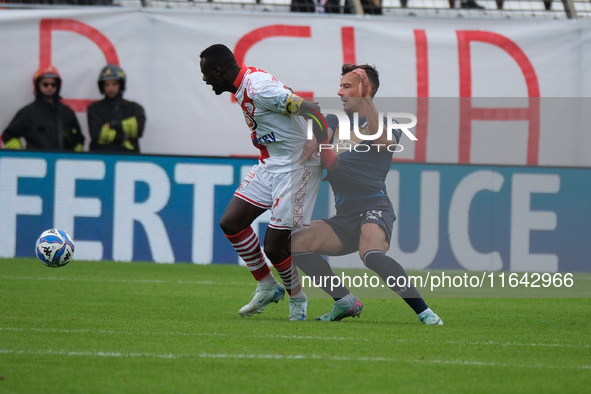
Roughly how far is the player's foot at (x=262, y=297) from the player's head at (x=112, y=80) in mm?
6528

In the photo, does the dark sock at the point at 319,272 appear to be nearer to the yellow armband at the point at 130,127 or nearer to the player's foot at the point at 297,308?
the player's foot at the point at 297,308

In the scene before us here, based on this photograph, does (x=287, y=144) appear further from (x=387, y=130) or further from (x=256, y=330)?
(x=256, y=330)

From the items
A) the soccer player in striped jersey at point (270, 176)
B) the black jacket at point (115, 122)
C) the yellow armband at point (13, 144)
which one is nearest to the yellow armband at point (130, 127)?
the black jacket at point (115, 122)

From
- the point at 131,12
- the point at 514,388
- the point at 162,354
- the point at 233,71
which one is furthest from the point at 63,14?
the point at 514,388

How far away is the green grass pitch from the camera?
15.3 ft

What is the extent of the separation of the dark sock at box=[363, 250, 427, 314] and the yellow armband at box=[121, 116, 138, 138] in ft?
22.0

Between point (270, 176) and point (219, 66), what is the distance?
94cm

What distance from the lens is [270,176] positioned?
24.1 ft

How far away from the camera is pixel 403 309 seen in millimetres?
8711

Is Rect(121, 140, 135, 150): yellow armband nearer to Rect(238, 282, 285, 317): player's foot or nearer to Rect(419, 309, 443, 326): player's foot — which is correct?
Rect(238, 282, 285, 317): player's foot

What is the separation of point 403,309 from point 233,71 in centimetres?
290

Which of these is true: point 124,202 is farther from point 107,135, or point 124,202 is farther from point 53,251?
point 53,251

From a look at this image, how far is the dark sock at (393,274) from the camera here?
7.07 meters

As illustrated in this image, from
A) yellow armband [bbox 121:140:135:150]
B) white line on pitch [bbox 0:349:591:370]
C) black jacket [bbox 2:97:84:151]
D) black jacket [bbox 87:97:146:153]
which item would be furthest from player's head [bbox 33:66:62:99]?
white line on pitch [bbox 0:349:591:370]
